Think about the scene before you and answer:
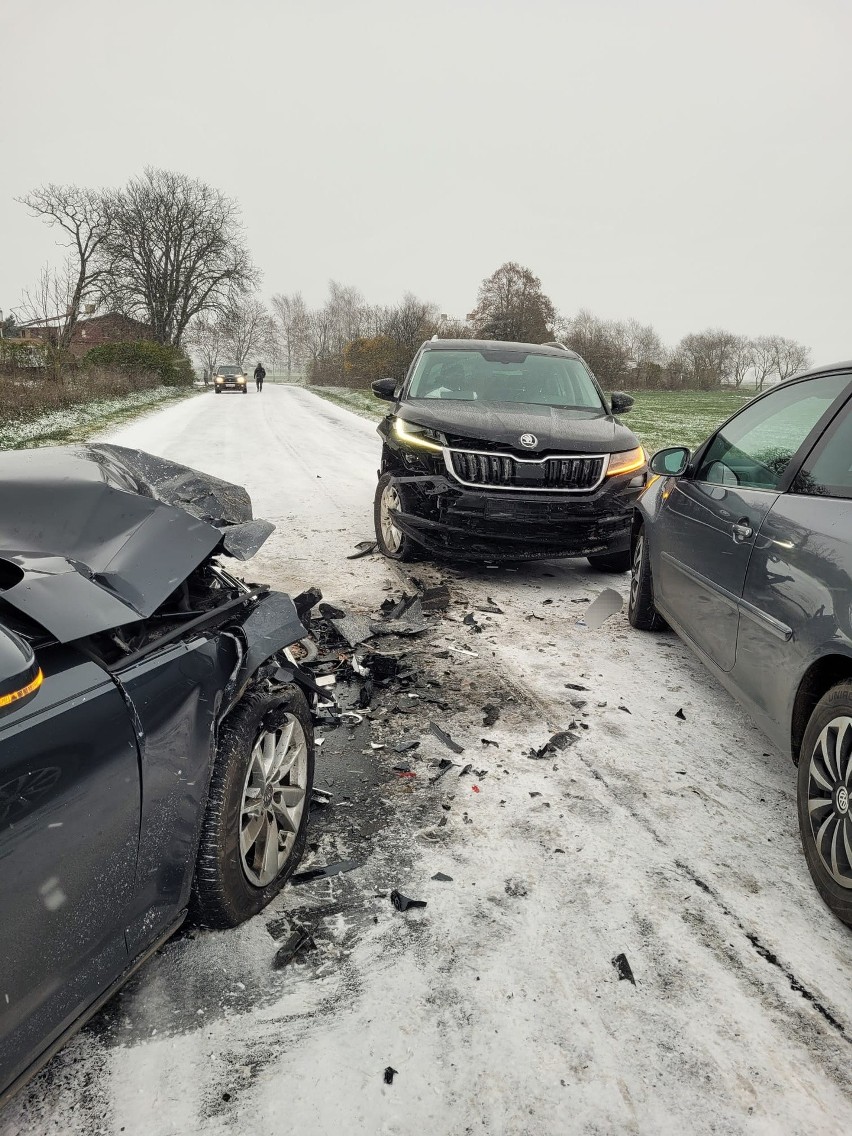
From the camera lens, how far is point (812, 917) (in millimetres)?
2533

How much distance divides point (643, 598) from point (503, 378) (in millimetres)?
3040

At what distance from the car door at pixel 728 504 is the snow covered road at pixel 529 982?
25.5 inches

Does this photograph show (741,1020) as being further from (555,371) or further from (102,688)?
(555,371)

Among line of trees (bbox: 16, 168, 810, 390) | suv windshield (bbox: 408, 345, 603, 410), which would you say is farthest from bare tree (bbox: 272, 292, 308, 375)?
suv windshield (bbox: 408, 345, 603, 410)

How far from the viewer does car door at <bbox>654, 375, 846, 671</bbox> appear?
3.28 metres

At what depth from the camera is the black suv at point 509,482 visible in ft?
19.2

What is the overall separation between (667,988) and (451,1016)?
0.64 metres

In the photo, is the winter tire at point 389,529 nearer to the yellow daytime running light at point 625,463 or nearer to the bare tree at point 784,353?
the yellow daytime running light at point 625,463

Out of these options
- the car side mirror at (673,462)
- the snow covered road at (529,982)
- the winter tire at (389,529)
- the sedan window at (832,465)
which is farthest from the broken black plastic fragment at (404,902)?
the winter tire at (389,529)

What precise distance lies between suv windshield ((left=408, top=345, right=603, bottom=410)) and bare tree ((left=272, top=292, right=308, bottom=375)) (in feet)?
371

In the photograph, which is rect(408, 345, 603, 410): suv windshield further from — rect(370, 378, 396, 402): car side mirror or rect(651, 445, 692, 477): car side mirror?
rect(651, 445, 692, 477): car side mirror

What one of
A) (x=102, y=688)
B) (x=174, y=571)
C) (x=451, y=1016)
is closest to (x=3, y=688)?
(x=102, y=688)

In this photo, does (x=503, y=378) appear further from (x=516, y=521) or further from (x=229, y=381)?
(x=229, y=381)

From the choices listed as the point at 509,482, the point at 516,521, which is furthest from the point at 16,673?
the point at 509,482
